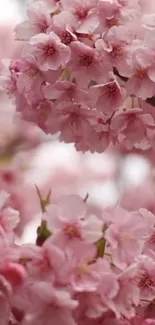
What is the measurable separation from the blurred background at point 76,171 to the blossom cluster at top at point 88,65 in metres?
0.72

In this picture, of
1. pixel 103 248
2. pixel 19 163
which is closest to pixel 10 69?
pixel 103 248

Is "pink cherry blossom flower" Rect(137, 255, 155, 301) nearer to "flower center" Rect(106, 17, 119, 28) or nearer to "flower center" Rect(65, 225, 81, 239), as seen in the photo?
"flower center" Rect(65, 225, 81, 239)

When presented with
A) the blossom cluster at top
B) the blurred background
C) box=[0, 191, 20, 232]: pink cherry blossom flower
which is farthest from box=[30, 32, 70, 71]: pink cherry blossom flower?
the blurred background

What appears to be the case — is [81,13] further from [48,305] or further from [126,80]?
[48,305]

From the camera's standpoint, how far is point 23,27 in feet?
2.71

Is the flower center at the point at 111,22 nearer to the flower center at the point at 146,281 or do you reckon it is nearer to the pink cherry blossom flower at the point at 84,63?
the pink cherry blossom flower at the point at 84,63

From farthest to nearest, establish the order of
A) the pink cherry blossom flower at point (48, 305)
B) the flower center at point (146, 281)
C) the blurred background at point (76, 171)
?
the blurred background at point (76, 171), the flower center at point (146, 281), the pink cherry blossom flower at point (48, 305)

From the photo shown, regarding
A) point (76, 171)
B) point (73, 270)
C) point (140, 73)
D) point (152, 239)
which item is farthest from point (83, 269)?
point (76, 171)

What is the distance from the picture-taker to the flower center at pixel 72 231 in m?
0.63

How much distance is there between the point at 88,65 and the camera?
2.54 ft

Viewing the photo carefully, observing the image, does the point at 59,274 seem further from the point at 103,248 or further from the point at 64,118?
the point at 64,118

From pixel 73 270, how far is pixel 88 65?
0.24 metres

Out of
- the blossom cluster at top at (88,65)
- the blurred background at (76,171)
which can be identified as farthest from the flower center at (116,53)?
the blurred background at (76,171)

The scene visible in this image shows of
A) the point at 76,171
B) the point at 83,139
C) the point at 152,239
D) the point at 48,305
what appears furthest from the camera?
the point at 76,171
